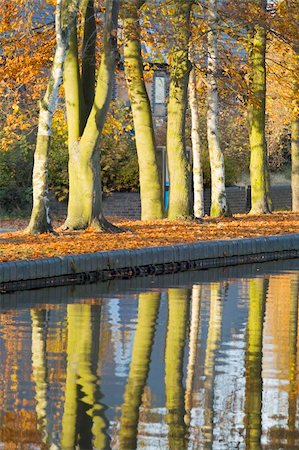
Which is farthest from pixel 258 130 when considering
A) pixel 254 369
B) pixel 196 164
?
pixel 254 369

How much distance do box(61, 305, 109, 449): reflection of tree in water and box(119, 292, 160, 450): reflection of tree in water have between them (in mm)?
128

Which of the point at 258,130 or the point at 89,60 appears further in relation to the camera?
the point at 258,130

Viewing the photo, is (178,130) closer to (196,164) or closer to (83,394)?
(196,164)

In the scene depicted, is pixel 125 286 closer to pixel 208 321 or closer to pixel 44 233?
pixel 208 321

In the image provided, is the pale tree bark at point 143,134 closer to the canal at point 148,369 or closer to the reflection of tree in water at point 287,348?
the reflection of tree in water at point 287,348

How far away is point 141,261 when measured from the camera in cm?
2023

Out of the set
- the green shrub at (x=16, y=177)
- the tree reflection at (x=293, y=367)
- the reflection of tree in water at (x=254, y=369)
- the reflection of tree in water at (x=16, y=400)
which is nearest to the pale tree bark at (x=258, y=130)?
the green shrub at (x=16, y=177)

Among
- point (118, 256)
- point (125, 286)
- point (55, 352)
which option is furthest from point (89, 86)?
point (55, 352)

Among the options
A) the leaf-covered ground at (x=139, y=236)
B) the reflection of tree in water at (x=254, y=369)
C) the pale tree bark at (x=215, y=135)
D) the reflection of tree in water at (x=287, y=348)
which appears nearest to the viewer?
the reflection of tree in water at (x=287, y=348)

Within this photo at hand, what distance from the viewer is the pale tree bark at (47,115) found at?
2367 centimetres

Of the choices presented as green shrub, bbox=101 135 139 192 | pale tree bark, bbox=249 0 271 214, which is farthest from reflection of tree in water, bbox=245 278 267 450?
green shrub, bbox=101 135 139 192

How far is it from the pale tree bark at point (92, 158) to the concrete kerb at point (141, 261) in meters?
3.34

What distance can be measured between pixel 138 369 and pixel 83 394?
4.07 ft

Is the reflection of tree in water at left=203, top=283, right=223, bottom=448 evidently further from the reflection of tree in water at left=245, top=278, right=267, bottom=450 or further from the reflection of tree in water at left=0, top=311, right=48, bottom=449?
the reflection of tree in water at left=0, top=311, right=48, bottom=449
